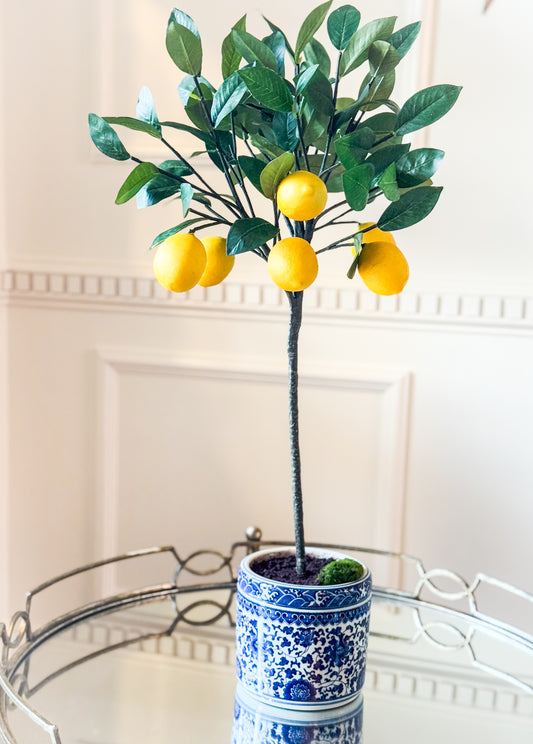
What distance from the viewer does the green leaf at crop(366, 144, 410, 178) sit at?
73cm

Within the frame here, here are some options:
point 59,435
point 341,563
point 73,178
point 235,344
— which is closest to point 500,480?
point 235,344

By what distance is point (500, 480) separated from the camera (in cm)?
133

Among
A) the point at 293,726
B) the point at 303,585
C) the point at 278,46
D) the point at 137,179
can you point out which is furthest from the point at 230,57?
the point at 293,726

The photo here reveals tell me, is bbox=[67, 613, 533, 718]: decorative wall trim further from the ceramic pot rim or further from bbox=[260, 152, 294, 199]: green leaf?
bbox=[260, 152, 294, 199]: green leaf

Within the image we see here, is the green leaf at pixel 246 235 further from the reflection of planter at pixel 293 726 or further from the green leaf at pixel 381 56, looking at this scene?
the reflection of planter at pixel 293 726

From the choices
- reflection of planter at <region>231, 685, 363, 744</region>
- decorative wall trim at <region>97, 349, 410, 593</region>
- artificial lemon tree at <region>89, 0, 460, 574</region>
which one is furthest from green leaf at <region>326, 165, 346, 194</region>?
decorative wall trim at <region>97, 349, 410, 593</region>

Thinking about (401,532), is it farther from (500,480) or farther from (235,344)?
(235,344)

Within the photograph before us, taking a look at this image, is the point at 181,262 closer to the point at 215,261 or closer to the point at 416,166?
the point at 215,261

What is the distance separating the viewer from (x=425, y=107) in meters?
0.72

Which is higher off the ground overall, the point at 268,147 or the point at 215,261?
the point at 268,147

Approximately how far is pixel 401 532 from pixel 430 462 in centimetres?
12

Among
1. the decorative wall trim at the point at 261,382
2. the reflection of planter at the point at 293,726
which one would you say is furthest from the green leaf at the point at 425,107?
the decorative wall trim at the point at 261,382

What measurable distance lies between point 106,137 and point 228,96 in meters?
0.11

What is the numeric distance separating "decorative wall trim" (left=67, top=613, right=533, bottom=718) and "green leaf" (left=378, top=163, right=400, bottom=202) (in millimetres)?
514
